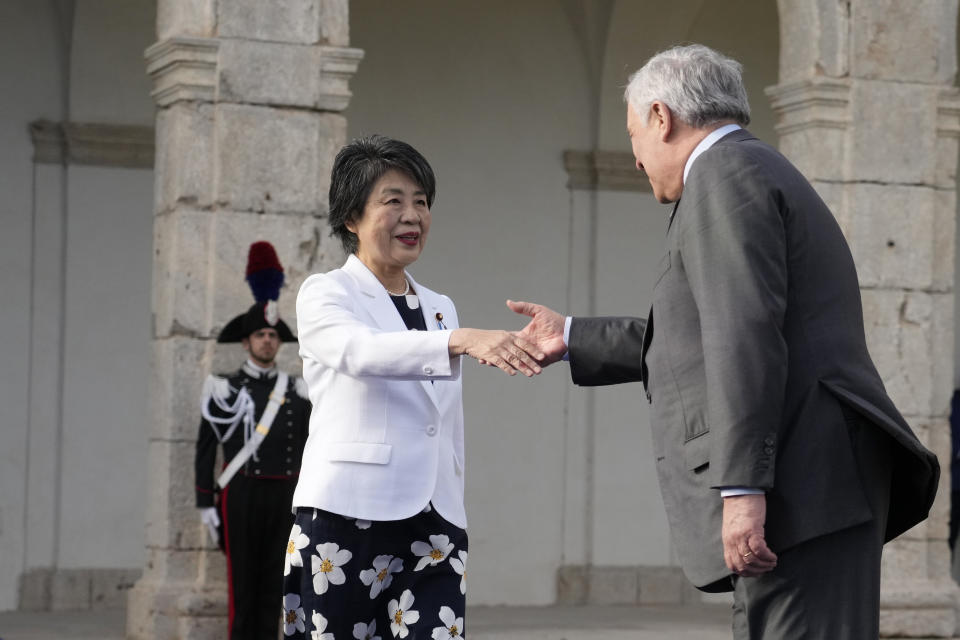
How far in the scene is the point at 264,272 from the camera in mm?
7516

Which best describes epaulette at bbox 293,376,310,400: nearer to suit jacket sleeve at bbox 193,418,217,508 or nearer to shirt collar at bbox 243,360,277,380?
shirt collar at bbox 243,360,277,380

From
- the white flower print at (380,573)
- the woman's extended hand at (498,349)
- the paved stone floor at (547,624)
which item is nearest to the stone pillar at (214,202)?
the paved stone floor at (547,624)

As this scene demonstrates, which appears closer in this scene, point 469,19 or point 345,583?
point 345,583

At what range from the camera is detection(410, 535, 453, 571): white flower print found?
386 cm

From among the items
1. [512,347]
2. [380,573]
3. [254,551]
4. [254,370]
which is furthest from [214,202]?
[512,347]

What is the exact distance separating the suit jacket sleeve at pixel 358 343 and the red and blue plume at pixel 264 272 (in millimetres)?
3606

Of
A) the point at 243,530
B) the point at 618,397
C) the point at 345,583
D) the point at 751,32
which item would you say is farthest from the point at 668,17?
the point at 345,583

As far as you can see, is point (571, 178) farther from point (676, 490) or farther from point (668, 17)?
point (676, 490)

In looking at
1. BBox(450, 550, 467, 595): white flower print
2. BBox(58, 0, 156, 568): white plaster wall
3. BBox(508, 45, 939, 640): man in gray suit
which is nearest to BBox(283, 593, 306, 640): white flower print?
BBox(450, 550, 467, 595): white flower print

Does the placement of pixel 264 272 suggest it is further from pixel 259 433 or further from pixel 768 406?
pixel 768 406

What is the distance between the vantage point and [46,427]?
32.9 feet

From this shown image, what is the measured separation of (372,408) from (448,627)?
1.66 ft

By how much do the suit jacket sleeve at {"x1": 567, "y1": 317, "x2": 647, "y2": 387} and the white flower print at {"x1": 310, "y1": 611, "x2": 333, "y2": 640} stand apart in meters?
0.76

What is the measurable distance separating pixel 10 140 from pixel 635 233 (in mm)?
3894
